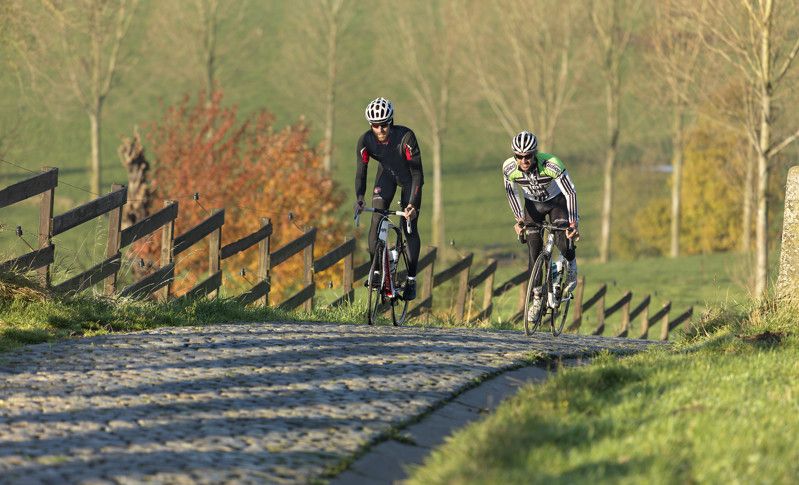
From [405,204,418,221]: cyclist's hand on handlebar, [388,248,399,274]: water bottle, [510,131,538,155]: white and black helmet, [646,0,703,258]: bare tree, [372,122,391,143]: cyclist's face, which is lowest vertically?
[388,248,399,274]: water bottle

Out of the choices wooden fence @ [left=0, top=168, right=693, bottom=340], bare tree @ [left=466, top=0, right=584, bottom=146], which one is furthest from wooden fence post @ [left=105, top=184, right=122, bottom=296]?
bare tree @ [left=466, top=0, right=584, bottom=146]

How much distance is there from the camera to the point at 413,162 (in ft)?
40.4

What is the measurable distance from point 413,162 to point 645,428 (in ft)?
20.0

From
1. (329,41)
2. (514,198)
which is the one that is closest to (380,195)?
(514,198)

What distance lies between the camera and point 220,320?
12.4 meters

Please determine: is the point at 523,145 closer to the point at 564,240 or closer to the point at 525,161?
the point at 525,161

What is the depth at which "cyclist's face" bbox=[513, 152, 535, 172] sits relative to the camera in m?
11.7

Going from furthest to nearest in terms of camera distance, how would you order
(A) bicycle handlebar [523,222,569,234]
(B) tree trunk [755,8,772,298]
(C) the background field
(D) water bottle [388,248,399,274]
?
(C) the background field → (B) tree trunk [755,8,772,298] → (D) water bottle [388,248,399,274] → (A) bicycle handlebar [523,222,569,234]

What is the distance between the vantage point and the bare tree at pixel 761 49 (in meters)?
26.6

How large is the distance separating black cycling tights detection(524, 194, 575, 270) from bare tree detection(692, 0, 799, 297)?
1400 centimetres

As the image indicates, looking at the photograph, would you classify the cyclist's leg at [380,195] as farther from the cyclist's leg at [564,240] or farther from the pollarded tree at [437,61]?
the pollarded tree at [437,61]

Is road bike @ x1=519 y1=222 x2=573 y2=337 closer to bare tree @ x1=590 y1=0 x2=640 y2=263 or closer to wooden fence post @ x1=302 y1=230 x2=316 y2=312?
wooden fence post @ x1=302 y1=230 x2=316 y2=312

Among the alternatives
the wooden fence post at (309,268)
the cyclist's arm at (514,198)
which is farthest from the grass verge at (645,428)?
the wooden fence post at (309,268)

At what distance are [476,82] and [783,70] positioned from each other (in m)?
39.1
